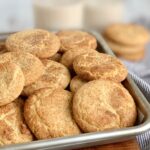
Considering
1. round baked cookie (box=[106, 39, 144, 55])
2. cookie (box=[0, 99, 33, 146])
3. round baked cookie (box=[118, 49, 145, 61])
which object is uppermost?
cookie (box=[0, 99, 33, 146])

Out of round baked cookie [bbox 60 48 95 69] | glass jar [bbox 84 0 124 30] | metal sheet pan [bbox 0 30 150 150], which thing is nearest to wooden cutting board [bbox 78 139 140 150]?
metal sheet pan [bbox 0 30 150 150]

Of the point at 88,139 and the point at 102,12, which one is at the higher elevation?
the point at 88,139

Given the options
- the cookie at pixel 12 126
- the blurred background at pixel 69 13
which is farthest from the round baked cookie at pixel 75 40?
the blurred background at pixel 69 13

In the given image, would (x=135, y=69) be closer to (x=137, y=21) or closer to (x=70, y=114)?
(x=70, y=114)

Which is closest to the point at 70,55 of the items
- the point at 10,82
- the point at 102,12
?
the point at 10,82

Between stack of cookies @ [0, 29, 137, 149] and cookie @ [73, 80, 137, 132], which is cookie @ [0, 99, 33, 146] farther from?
cookie @ [73, 80, 137, 132]

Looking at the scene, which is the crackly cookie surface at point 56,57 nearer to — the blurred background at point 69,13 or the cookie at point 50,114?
the cookie at point 50,114

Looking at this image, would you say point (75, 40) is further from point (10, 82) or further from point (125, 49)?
point (125, 49)
